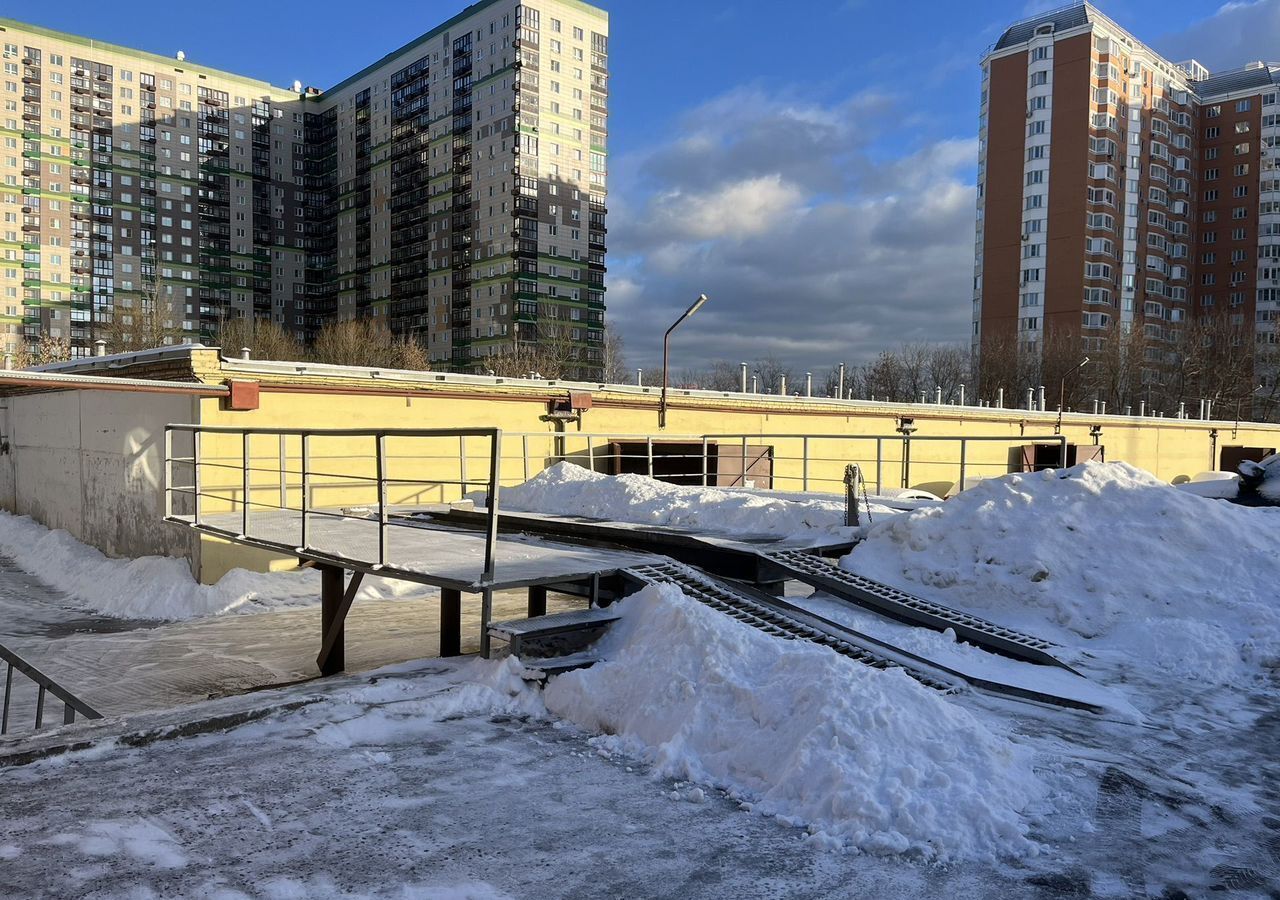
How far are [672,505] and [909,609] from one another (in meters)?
4.49

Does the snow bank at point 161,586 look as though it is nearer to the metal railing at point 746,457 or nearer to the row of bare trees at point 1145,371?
the metal railing at point 746,457

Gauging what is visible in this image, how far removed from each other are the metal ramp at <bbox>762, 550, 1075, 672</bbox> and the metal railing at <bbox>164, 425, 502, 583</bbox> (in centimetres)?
339

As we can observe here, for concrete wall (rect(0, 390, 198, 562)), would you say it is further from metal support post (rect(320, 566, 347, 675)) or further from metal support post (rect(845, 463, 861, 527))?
metal support post (rect(845, 463, 861, 527))

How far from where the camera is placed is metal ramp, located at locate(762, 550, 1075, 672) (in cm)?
770

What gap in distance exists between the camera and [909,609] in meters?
8.42

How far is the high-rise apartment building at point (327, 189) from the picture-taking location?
255 feet

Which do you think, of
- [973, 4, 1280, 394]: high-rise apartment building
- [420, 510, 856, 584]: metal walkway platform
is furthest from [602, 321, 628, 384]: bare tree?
[420, 510, 856, 584]: metal walkway platform

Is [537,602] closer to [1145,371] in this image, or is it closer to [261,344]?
[261,344]

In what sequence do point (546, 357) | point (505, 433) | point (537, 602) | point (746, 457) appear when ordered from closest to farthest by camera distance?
point (537, 602) → point (505, 433) → point (746, 457) → point (546, 357)

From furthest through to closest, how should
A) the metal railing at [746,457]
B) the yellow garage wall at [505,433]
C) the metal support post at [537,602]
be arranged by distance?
the metal railing at [746,457] → the yellow garage wall at [505,433] → the metal support post at [537,602]

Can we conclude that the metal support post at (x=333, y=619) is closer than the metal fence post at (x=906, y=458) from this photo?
Yes

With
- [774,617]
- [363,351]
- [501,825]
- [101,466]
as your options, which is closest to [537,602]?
[774,617]

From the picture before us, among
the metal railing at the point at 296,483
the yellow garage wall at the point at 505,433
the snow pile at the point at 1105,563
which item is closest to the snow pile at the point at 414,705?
the metal railing at the point at 296,483

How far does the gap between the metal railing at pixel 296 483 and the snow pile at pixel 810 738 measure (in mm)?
1619
